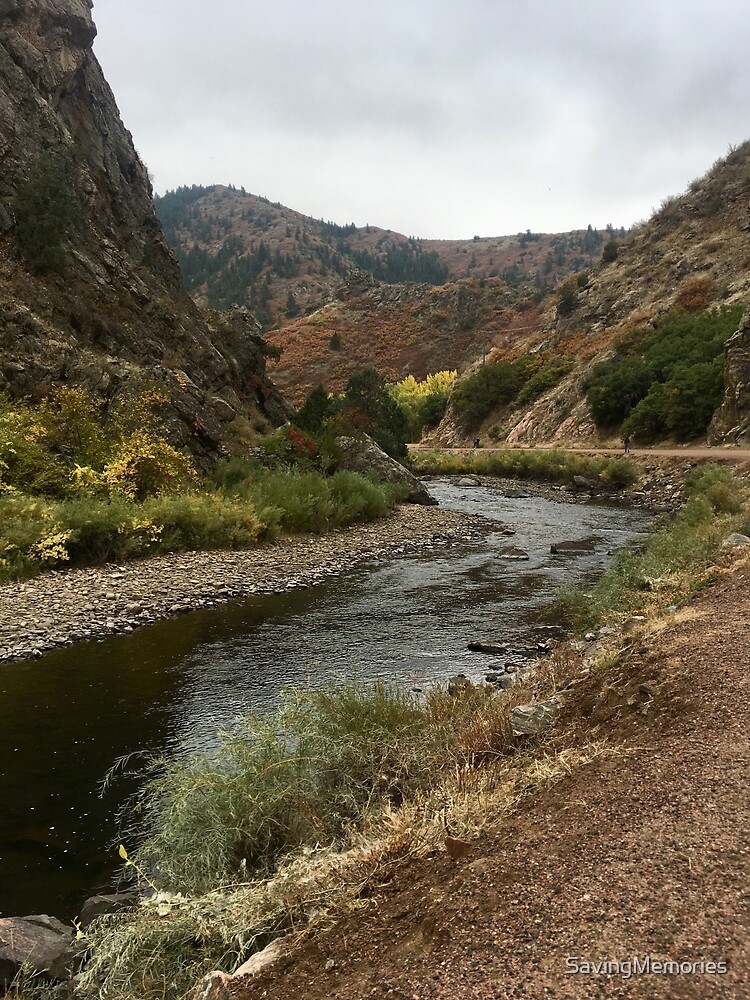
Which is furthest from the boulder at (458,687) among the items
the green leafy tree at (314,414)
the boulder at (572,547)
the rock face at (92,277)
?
the green leafy tree at (314,414)

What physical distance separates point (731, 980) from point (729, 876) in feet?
2.14

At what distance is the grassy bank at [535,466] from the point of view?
32219 mm

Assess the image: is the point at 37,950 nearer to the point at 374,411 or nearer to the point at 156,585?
the point at 156,585

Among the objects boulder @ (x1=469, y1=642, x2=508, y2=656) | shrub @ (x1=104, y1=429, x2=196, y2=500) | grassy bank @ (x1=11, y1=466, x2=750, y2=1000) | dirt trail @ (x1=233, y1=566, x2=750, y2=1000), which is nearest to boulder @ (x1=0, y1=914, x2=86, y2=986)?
grassy bank @ (x1=11, y1=466, x2=750, y2=1000)

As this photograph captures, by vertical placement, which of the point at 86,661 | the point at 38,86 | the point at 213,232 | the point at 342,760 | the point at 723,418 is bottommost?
the point at 86,661

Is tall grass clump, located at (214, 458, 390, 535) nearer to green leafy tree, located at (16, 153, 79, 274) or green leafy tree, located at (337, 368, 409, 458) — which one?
green leafy tree, located at (337, 368, 409, 458)

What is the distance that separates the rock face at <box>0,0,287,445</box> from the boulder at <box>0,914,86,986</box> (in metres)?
16.9

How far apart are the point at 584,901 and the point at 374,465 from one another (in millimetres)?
25017

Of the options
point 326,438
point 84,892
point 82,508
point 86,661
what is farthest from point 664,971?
point 326,438

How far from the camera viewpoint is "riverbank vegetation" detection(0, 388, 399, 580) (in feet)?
45.5

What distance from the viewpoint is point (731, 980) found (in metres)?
2.27

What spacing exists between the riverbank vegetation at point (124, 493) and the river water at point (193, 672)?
3.65 meters

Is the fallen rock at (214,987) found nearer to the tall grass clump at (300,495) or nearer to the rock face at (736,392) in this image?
the tall grass clump at (300,495)

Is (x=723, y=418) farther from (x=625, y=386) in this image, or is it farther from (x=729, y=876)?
(x=729, y=876)
